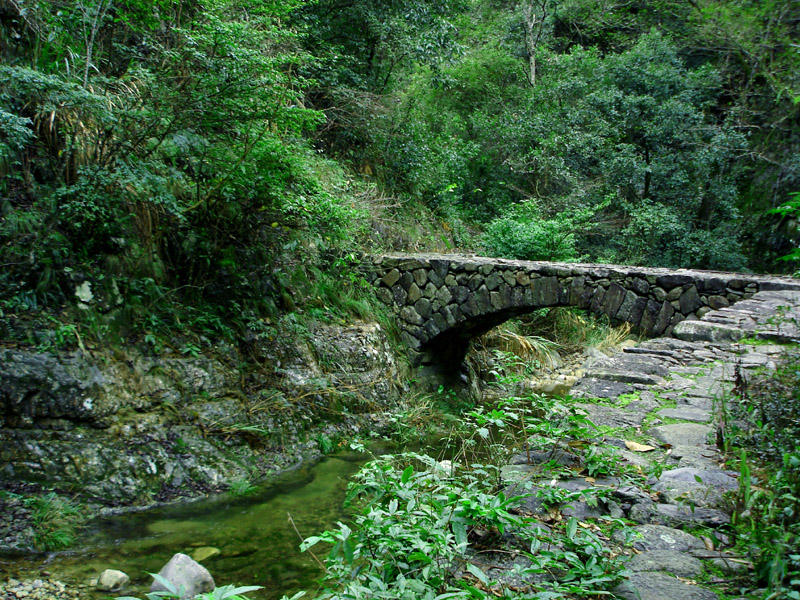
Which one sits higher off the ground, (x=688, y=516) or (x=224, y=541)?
(x=688, y=516)

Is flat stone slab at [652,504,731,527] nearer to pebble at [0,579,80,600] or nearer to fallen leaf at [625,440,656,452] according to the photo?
fallen leaf at [625,440,656,452]

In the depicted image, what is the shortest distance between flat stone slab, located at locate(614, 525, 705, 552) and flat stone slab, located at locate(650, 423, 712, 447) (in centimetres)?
74

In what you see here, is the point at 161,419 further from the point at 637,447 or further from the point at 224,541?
the point at 637,447

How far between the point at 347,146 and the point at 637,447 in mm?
8514

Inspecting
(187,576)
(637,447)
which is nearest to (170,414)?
(187,576)

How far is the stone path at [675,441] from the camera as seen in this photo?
5.79 feet

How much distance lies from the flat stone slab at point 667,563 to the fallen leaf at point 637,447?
31.9 inches

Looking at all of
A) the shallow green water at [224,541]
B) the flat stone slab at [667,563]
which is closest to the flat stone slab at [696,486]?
the flat stone slab at [667,563]

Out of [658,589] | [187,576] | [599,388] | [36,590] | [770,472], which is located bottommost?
[36,590]

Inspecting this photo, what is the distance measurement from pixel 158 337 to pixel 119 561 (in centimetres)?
223

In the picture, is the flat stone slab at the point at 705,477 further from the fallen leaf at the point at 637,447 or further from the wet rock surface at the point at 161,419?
the wet rock surface at the point at 161,419

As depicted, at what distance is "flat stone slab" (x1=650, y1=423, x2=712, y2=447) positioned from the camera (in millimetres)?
2607

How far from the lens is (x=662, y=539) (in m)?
1.91

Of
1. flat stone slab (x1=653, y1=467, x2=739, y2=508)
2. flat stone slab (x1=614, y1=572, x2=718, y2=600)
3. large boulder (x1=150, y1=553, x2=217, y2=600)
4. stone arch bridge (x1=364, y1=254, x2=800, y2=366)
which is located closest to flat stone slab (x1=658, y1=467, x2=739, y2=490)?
flat stone slab (x1=653, y1=467, x2=739, y2=508)
